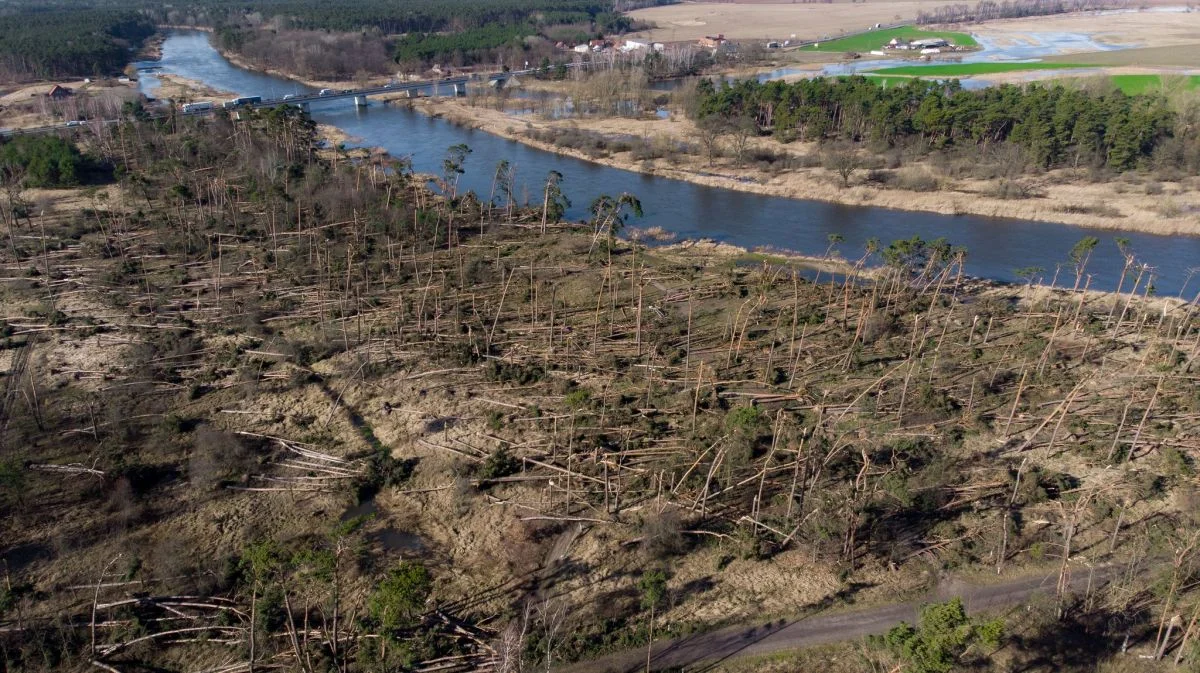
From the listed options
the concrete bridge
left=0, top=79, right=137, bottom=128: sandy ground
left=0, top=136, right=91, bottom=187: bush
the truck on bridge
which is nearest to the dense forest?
the concrete bridge

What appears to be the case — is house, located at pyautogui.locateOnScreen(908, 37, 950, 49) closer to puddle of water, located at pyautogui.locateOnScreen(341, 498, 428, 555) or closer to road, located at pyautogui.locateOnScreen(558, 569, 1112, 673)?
road, located at pyautogui.locateOnScreen(558, 569, 1112, 673)

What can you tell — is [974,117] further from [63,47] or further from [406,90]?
[63,47]

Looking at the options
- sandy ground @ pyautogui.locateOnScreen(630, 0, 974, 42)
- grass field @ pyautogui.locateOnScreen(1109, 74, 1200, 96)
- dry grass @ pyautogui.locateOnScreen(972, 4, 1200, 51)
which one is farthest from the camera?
sandy ground @ pyautogui.locateOnScreen(630, 0, 974, 42)

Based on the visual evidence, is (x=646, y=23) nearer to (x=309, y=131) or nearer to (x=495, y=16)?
(x=495, y=16)

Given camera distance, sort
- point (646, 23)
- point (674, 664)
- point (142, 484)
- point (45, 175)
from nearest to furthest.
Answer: point (674, 664) → point (142, 484) → point (45, 175) → point (646, 23)

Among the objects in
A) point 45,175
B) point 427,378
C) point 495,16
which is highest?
point 495,16

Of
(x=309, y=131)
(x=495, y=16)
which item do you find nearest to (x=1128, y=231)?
(x=309, y=131)

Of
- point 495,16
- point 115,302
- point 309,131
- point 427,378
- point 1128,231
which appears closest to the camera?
point 427,378

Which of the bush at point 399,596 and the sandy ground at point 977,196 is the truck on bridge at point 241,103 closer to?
the sandy ground at point 977,196
